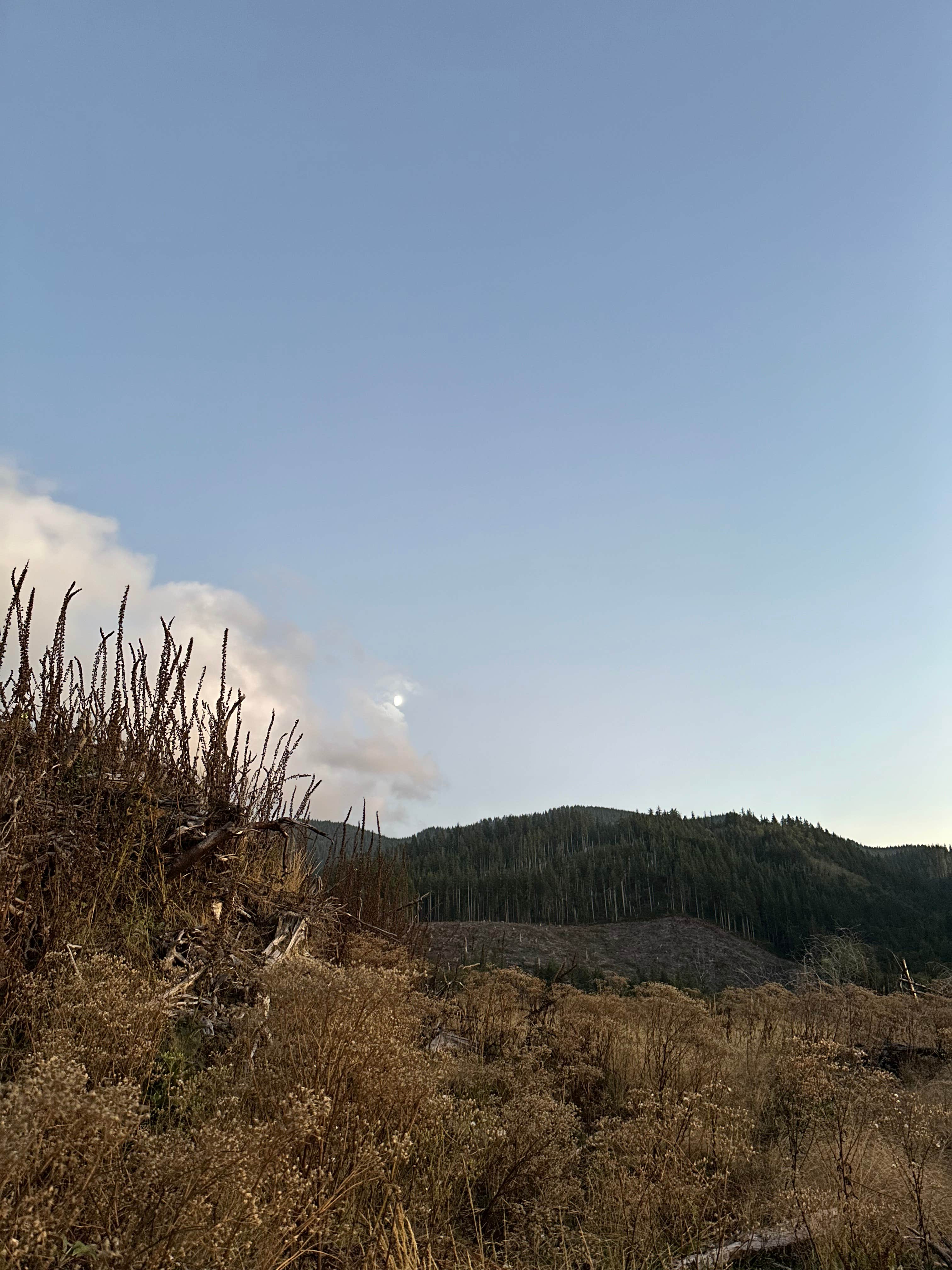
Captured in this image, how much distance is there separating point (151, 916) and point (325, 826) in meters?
65.9

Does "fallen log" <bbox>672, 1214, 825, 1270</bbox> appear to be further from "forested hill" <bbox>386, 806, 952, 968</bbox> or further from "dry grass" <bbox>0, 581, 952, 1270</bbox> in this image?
"forested hill" <bbox>386, 806, 952, 968</bbox>

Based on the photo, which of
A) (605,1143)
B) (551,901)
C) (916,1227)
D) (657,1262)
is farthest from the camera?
(551,901)

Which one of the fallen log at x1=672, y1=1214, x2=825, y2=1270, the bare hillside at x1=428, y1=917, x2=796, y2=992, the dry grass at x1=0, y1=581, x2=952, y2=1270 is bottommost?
the bare hillside at x1=428, y1=917, x2=796, y2=992

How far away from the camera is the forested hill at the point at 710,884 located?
5953cm

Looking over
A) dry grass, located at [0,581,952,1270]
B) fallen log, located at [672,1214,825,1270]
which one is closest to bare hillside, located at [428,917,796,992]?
dry grass, located at [0,581,952,1270]

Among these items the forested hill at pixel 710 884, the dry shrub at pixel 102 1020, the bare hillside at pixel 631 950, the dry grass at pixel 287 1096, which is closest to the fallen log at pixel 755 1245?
the dry grass at pixel 287 1096

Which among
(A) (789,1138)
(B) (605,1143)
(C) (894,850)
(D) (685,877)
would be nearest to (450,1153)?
(B) (605,1143)

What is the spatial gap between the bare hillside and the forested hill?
28.6 feet

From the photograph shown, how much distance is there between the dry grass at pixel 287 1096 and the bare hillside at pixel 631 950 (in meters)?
15.6

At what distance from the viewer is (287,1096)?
11.3 feet

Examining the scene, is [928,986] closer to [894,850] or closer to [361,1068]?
[361,1068]

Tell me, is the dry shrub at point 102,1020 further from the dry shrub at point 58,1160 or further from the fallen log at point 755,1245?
the fallen log at point 755,1245

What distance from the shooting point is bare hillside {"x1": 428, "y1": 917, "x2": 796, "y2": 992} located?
26.8 metres

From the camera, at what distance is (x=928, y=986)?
60.3ft
